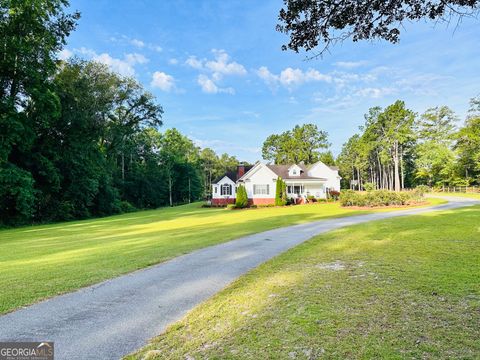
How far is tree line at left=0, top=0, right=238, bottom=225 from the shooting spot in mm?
20875

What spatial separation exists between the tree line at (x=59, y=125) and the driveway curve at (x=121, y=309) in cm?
2062

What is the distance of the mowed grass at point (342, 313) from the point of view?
299cm

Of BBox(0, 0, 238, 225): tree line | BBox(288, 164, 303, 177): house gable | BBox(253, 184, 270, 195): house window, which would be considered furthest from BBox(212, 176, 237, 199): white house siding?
BBox(0, 0, 238, 225): tree line

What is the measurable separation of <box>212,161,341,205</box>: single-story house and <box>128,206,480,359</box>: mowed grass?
28.4 metres

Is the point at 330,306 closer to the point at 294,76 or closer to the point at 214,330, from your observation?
the point at 214,330

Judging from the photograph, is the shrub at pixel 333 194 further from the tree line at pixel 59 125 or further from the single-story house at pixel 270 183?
the tree line at pixel 59 125

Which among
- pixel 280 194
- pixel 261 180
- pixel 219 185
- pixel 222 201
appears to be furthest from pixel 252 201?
pixel 219 185

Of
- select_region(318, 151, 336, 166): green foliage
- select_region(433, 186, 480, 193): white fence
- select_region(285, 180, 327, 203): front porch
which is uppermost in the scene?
select_region(318, 151, 336, 166): green foliage

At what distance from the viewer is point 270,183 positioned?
117 ft

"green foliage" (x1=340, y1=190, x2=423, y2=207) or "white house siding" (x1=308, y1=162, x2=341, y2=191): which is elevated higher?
"white house siding" (x1=308, y1=162, x2=341, y2=191)

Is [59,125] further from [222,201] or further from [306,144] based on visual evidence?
[306,144]

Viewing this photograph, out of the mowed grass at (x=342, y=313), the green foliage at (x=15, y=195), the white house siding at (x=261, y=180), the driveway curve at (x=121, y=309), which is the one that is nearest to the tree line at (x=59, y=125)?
the green foliage at (x=15, y=195)

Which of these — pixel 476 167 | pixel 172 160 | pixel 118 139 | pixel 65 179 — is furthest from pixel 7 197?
pixel 476 167

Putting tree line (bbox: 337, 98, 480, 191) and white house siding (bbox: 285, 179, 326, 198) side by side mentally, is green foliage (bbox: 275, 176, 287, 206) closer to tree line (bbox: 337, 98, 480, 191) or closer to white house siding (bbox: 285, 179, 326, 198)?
white house siding (bbox: 285, 179, 326, 198)
